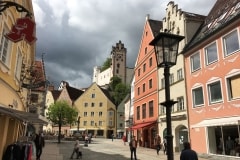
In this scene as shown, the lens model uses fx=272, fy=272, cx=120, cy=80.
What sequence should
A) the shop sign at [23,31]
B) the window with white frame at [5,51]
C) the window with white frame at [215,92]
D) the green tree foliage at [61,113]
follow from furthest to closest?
the green tree foliage at [61,113] < the window with white frame at [215,92] < the window with white frame at [5,51] < the shop sign at [23,31]

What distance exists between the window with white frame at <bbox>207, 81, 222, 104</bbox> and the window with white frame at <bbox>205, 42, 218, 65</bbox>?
191 centimetres

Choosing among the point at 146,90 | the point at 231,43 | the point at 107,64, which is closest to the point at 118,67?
the point at 107,64

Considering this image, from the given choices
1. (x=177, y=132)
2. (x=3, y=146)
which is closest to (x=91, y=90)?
(x=177, y=132)

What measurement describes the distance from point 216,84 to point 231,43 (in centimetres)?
343

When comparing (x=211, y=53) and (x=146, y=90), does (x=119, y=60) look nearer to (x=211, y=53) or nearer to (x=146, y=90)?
(x=146, y=90)

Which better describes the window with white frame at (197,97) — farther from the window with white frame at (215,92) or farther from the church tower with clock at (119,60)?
the church tower with clock at (119,60)

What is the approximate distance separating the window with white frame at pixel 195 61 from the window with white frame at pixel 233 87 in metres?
5.02

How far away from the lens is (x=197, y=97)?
24.1m

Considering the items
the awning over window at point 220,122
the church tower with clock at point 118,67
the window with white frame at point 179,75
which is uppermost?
the church tower with clock at point 118,67

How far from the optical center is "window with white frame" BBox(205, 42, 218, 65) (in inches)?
850

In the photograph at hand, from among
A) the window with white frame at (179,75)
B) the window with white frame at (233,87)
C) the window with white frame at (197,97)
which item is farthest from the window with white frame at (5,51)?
the window with white frame at (179,75)

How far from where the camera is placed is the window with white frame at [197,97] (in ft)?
77.0

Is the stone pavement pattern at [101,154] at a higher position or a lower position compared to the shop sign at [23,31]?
lower

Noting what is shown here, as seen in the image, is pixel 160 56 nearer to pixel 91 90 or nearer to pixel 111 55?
pixel 91 90
